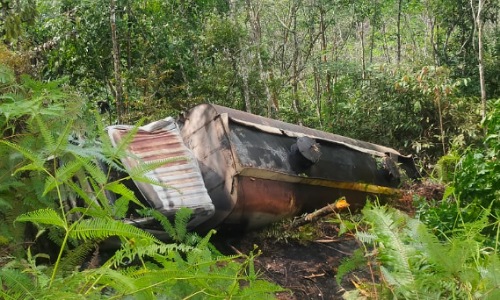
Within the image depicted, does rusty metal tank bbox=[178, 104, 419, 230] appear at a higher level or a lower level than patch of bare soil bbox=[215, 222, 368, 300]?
higher

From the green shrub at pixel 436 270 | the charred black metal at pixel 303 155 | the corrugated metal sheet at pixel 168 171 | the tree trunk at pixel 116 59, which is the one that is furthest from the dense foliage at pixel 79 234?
the tree trunk at pixel 116 59

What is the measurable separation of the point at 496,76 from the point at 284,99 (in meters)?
4.83

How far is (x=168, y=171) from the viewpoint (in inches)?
210

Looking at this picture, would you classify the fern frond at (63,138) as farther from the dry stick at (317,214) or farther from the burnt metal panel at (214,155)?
the dry stick at (317,214)

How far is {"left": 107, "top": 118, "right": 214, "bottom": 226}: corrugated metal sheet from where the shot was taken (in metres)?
4.88

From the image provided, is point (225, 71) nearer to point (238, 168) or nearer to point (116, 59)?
point (116, 59)

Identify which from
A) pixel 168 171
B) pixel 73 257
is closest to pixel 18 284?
pixel 73 257

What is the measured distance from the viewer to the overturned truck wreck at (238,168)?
5266mm

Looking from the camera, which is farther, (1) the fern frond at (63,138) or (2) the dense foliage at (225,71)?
(2) the dense foliage at (225,71)

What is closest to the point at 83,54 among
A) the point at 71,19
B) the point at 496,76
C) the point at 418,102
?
the point at 71,19

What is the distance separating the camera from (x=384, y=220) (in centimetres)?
286

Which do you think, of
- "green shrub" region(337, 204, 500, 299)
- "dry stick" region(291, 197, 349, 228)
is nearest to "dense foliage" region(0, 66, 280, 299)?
"green shrub" region(337, 204, 500, 299)

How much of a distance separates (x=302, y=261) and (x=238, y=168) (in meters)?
1.14

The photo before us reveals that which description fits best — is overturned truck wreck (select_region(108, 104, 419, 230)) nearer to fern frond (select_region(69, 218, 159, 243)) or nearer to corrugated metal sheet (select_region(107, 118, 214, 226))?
corrugated metal sheet (select_region(107, 118, 214, 226))
